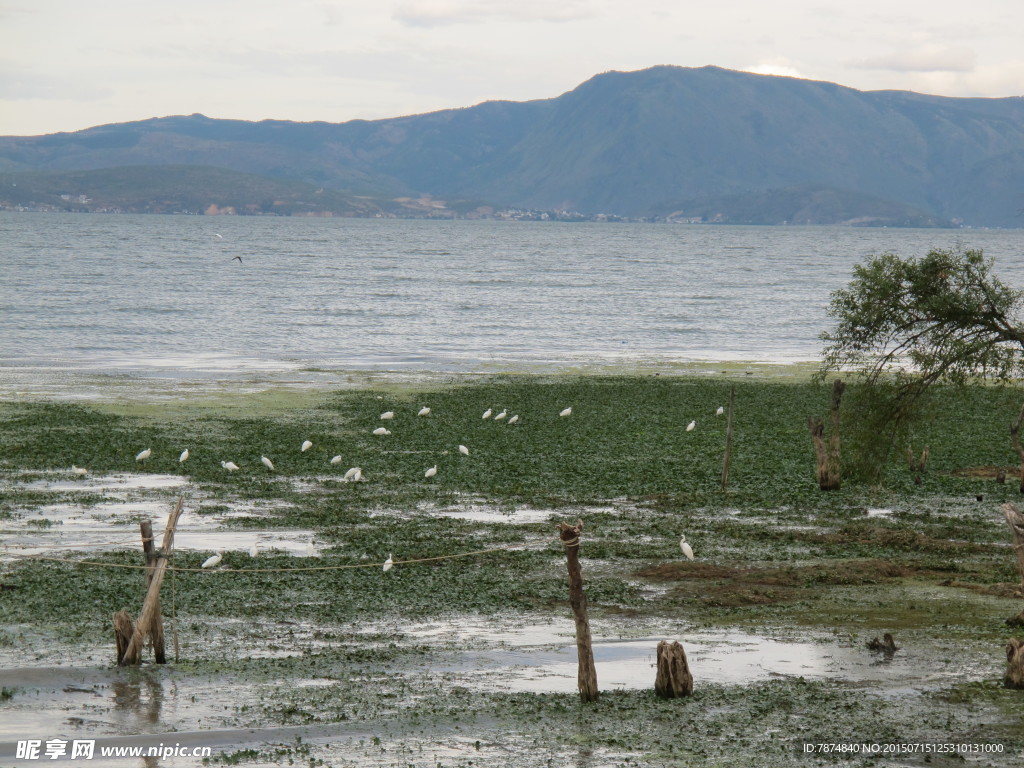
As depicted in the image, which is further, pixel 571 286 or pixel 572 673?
pixel 571 286

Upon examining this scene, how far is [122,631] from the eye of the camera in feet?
55.7

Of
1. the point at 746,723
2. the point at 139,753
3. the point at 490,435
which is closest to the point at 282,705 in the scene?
the point at 139,753

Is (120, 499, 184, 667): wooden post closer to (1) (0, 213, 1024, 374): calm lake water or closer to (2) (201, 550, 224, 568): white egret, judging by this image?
(2) (201, 550, 224, 568): white egret

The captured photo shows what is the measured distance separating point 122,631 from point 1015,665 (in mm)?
11948

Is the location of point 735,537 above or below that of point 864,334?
below

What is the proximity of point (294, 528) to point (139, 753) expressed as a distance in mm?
11429

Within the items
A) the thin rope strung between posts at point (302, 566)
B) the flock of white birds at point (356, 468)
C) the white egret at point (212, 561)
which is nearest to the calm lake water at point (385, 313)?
the flock of white birds at point (356, 468)

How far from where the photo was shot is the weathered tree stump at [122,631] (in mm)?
16938

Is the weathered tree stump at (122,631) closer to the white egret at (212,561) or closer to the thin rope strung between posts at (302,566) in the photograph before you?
the thin rope strung between posts at (302,566)

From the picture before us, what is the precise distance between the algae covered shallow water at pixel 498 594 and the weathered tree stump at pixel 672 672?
0.89 feet

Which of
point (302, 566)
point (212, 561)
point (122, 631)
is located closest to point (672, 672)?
point (122, 631)

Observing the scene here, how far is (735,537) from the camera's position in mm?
25000

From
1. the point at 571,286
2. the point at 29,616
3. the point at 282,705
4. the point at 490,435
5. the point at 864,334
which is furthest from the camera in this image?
the point at 571,286

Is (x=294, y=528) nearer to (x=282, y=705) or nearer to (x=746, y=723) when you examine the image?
(x=282, y=705)
